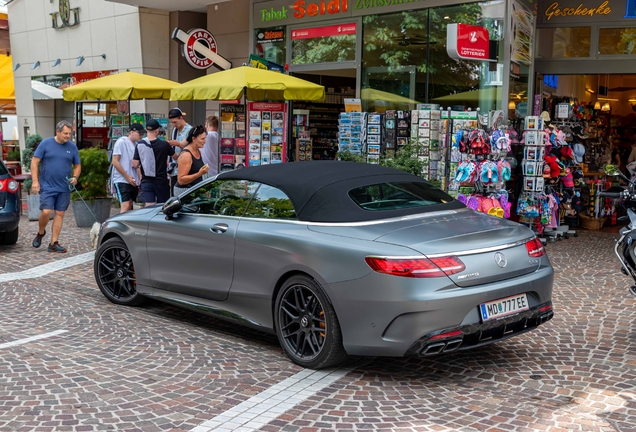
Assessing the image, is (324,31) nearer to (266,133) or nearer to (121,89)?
(266,133)

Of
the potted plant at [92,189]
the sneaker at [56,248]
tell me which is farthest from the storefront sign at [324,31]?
the sneaker at [56,248]

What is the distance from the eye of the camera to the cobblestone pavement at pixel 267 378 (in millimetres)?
4465

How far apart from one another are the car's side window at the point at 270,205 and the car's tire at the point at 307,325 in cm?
59

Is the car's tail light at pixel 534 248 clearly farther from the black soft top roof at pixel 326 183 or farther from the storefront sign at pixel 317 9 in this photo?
the storefront sign at pixel 317 9

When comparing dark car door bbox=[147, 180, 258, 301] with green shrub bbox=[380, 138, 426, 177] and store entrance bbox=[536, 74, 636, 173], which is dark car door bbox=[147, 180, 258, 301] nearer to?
green shrub bbox=[380, 138, 426, 177]

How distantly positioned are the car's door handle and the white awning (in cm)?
1861

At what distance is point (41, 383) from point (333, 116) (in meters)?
11.7

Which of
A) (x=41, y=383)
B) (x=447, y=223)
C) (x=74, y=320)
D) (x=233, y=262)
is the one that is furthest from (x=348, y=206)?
(x=74, y=320)

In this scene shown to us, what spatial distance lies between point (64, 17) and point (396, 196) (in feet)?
61.7

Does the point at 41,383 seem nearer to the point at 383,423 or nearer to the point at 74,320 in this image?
the point at 74,320

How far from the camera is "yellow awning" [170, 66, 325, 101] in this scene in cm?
1178

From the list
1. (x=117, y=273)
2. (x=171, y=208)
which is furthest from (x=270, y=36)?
(x=171, y=208)

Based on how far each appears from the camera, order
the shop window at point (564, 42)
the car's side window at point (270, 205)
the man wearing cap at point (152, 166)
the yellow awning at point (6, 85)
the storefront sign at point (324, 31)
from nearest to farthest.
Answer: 1. the car's side window at point (270, 205)
2. the man wearing cap at point (152, 166)
3. the shop window at point (564, 42)
4. the storefront sign at point (324, 31)
5. the yellow awning at point (6, 85)

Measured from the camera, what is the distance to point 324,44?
588 inches
